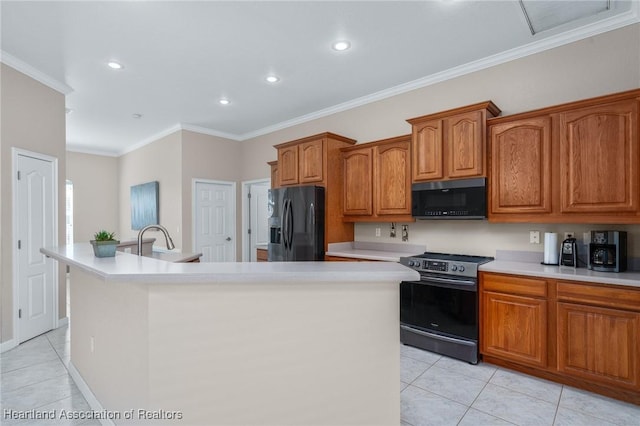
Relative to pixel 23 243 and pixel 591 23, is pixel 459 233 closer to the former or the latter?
pixel 591 23

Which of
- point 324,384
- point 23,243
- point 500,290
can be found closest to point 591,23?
point 500,290

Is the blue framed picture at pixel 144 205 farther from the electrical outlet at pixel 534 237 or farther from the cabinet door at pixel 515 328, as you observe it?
the electrical outlet at pixel 534 237

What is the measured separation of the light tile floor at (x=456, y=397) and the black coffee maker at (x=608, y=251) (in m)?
0.97

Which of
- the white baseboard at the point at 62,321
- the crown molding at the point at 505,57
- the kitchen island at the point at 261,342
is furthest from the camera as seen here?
the white baseboard at the point at 62,321

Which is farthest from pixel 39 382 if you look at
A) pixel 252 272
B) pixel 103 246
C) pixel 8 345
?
pixel 252 272

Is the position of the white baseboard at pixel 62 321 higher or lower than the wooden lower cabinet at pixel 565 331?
lower

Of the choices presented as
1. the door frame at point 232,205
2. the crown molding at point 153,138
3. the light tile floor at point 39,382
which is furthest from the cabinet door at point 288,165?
the light tile floor at point 39,382

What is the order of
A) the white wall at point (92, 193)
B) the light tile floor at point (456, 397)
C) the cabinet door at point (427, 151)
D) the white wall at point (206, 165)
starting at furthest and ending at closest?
the white wall at point (92, 193) → the white wall at point (206, 165) → the cabinet door at point (427, 151) → the light tile floor at point (456, 397)

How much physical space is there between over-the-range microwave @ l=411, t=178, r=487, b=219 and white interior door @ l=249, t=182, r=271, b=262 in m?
3.52

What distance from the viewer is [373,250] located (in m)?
4.25

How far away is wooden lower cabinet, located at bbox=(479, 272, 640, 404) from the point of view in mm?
2250

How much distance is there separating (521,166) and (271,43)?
8.36 feet

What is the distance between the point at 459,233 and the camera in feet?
11.6

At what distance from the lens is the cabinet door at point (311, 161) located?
13.8ft
